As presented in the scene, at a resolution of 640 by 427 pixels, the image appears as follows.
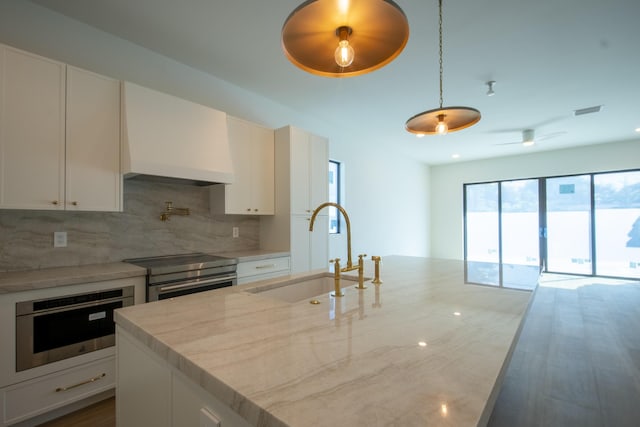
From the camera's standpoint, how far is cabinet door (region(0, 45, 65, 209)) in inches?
67.4

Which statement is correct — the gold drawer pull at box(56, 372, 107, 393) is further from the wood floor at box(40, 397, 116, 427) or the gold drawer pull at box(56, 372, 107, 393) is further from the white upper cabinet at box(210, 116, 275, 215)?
the white upper cabinet at box(210, 116, 275, 215)

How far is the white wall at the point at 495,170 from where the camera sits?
534 cm

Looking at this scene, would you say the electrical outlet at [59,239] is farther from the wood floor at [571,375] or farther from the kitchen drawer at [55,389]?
the wood floor at [571,375]

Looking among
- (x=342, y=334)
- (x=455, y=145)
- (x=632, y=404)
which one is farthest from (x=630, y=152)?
(x=342, y=334)

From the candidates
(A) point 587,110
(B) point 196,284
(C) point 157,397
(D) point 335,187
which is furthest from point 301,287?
(A) point 587,110

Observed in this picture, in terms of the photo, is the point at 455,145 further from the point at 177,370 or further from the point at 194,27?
the point at 177,370

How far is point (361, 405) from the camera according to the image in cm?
51

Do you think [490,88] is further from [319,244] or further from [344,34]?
[344,34]

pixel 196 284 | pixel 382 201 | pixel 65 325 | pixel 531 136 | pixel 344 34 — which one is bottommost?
pixel 65 325

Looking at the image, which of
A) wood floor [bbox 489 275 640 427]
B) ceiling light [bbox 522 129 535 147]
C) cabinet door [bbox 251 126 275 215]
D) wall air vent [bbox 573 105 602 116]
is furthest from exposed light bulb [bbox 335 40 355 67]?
ceiling light [bbox 522 129 535 147]

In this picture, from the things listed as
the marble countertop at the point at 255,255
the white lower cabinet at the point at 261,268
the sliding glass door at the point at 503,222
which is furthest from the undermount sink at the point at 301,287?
the sliding glass door at the point at 503,222

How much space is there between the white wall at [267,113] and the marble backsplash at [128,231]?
100cm

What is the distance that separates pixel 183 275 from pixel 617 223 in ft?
24.4

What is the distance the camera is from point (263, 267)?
9.34 ft
